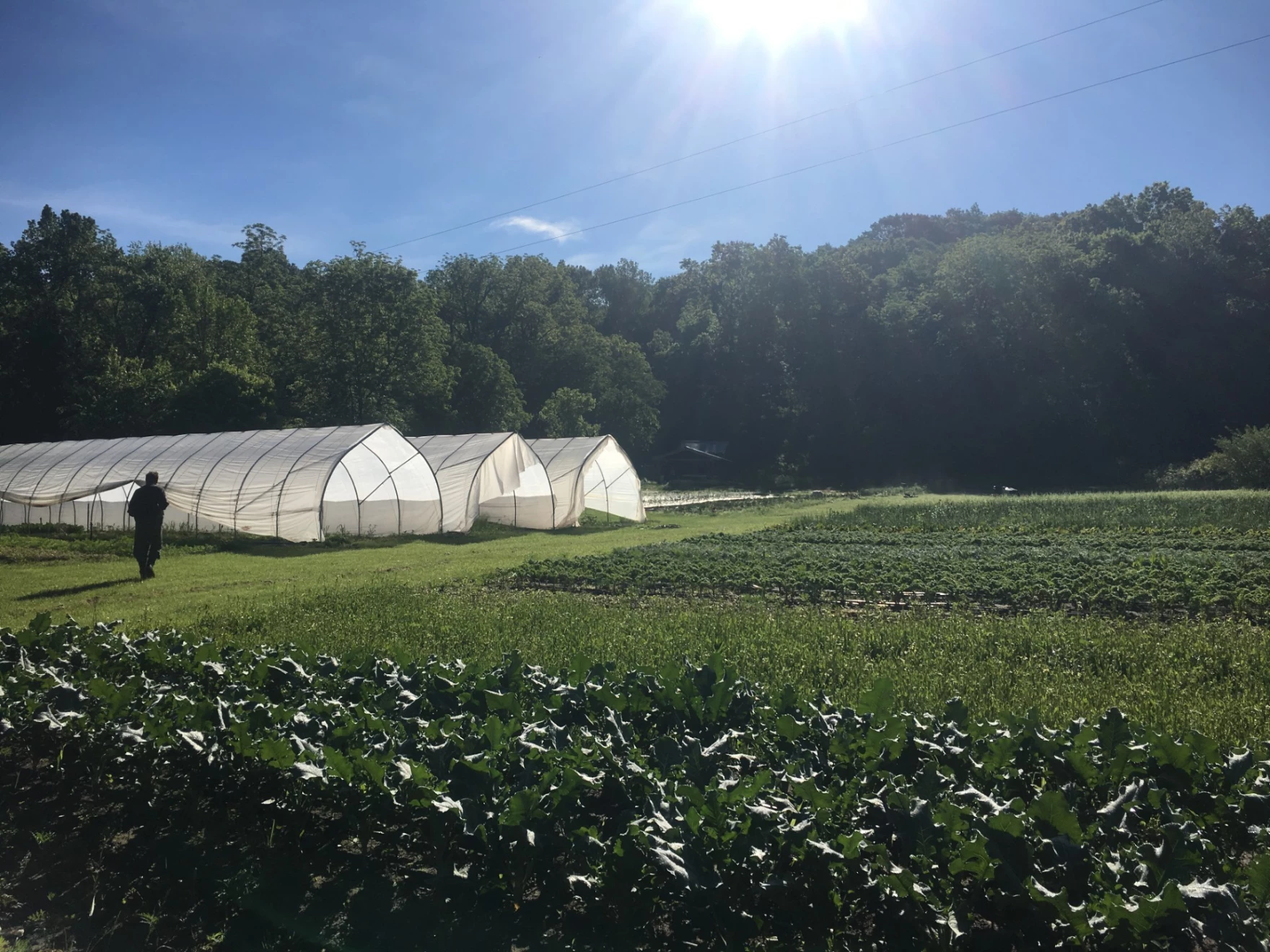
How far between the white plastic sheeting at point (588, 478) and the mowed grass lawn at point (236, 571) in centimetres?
247

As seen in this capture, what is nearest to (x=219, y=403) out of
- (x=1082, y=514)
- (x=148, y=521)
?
(x=148, y=521)

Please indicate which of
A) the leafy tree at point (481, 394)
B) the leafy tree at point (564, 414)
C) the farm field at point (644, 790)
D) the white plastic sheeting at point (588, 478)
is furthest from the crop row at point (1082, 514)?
the leafy tree at point (481, 394)

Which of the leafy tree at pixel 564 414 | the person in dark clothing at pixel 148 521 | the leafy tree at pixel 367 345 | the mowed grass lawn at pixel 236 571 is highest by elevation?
the leafy tree at pixel 367 345

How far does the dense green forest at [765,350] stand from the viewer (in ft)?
150

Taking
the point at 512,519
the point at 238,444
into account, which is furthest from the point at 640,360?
the point at 238,444

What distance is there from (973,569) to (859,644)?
7258mm

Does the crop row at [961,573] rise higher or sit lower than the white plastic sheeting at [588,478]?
lower

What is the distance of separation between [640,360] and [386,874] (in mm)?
66892

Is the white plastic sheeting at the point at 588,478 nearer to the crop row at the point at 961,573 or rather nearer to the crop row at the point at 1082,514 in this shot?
the crop row at the point at 1082,514

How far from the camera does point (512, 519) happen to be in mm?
27016

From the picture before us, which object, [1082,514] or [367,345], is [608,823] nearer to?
[1082,514]

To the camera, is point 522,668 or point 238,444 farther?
point 238,444

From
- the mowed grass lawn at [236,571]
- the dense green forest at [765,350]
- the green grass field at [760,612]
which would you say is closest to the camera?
the green grass field at [760,612]

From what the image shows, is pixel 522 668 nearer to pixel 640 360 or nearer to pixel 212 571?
pixel 212 571
